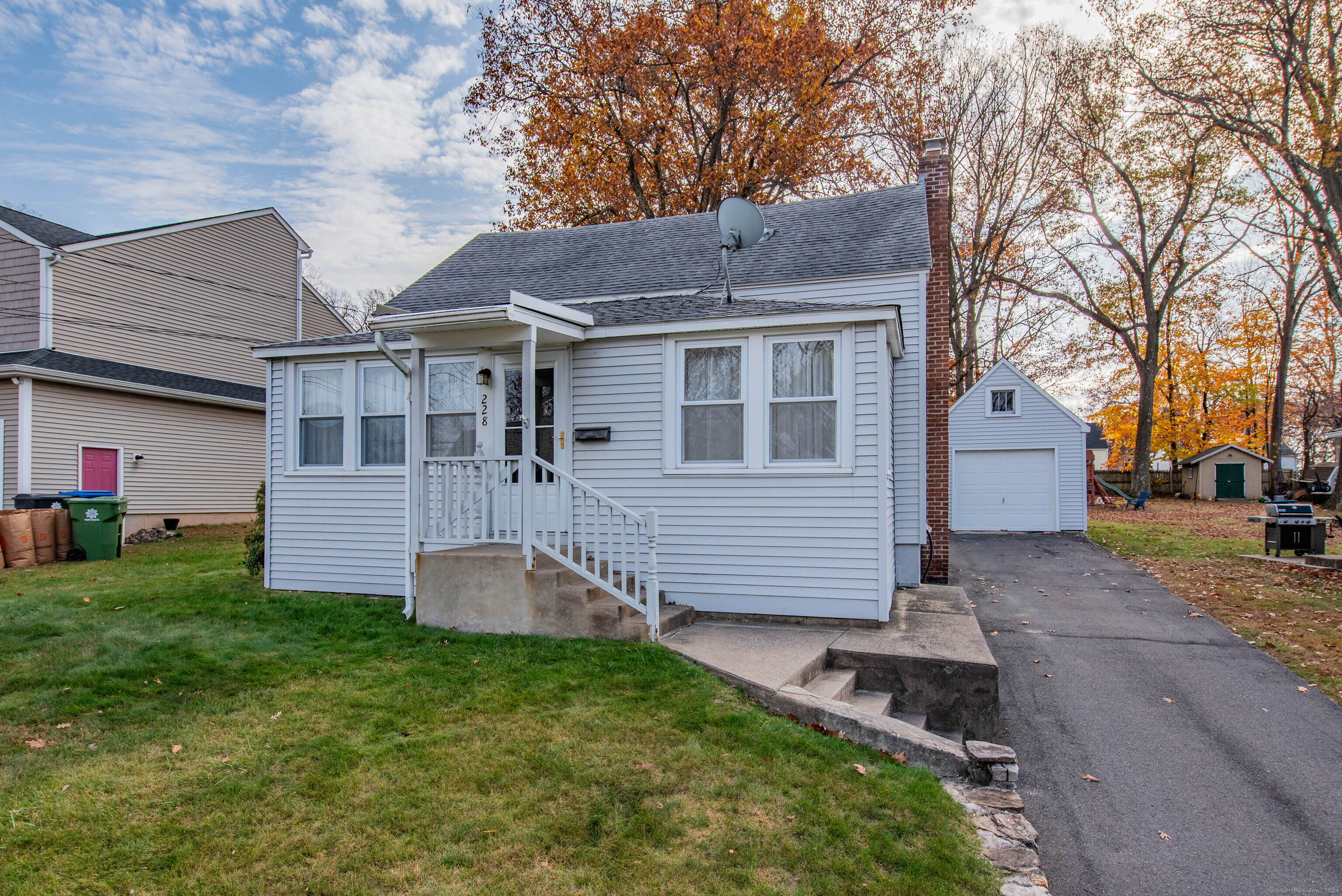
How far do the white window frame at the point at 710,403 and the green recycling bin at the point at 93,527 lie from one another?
1076 cm

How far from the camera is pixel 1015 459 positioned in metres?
18.9

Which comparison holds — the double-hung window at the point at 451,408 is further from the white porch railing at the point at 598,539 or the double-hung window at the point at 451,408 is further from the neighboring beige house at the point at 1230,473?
the neighboring beige house at the point at 1230,473

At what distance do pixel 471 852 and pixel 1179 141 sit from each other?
2695 centimetres

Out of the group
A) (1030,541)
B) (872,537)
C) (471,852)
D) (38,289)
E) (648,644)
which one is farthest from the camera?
(1030,541)

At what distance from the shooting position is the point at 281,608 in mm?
7574

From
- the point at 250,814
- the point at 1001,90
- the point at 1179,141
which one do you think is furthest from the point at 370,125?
the point at 1179,141

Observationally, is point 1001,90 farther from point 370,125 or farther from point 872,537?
point 872,537

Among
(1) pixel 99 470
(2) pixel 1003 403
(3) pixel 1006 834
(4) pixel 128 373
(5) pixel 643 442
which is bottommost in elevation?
(3) pixel 1006 834

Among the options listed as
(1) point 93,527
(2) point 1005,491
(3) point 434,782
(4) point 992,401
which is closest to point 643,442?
(3) point 434,782

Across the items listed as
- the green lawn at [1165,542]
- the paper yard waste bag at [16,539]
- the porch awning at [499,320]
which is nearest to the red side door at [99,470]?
the paper yard waste bag at [16,539]

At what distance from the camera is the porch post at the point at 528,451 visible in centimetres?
648

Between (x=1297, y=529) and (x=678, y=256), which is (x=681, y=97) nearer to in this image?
(x=678, y=256)

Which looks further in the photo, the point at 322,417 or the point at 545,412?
the point at 322,417

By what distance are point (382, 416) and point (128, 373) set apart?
10.7 m
